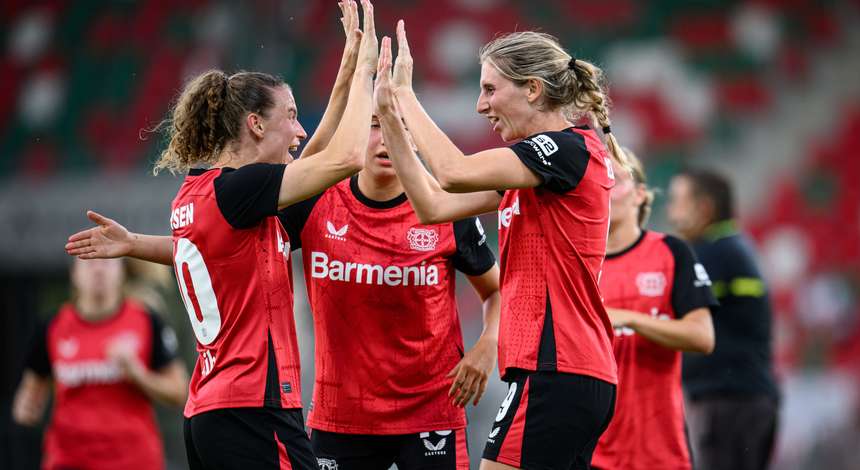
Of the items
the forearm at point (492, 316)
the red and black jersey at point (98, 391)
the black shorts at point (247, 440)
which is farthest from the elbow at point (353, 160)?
the red and black jersey at point (98, 391)

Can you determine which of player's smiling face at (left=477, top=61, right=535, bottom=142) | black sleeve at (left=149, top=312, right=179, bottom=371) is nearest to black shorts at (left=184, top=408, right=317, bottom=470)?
player's smiling face at (left=477, top=61, right=535, bottom=142)

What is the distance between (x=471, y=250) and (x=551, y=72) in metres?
1.04

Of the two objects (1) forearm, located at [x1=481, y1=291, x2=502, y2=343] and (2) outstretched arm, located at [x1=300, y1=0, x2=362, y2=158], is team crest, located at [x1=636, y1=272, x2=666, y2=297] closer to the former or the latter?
(1) forearm, located at [x1=481, y1=291, x2=502, y2=343]

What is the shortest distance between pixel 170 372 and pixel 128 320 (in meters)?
0.49

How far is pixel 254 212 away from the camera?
3820mm

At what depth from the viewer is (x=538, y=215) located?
13.0 feet

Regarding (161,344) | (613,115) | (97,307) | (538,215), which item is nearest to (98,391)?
(161,344)

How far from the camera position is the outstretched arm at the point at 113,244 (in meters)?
4.24

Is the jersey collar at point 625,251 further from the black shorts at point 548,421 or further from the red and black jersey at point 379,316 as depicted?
the black shorts at point 548,421

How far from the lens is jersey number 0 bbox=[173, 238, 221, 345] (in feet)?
12.8

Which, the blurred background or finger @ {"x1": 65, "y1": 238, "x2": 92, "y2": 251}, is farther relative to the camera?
the blurred background

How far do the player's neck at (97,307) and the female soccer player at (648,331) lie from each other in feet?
12.7

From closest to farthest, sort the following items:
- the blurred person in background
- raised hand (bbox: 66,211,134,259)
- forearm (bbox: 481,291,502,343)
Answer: raised hand (bbox: 66,211,134,259), forearm (bbox: 481,291,502,343), the blurred person in background

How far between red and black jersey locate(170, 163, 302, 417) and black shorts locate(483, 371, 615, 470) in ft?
2.45
